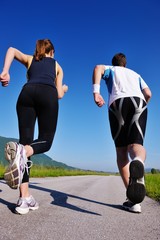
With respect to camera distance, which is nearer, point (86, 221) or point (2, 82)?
point (86, 221)

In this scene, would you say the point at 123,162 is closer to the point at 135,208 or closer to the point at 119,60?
the point at 135,208

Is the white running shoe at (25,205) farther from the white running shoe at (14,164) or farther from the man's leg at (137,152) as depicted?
the man's leg at (137,152)

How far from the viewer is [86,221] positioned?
2977mm

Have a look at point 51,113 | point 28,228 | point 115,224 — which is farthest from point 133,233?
point 51,113

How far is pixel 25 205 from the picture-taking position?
332 centimetres

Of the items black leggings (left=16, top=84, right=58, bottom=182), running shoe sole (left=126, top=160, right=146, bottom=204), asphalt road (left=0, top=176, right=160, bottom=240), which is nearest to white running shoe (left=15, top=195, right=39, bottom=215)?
asphalt road (left=0, top=176, right=160, bottom=240)

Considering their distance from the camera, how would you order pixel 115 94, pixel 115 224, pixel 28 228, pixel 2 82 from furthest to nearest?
pixel 115 94 < pixel 2 82 < pixel 115 224 < pixel 28 228

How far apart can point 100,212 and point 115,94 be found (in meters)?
1.46

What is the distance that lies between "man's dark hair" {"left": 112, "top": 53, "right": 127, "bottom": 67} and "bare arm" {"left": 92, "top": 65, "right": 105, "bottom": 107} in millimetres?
323

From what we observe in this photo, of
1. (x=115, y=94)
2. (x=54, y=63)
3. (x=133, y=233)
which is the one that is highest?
(x=54, y=63)

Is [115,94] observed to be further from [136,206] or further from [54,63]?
[136,206]

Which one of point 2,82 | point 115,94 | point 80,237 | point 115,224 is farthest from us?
point 115,94

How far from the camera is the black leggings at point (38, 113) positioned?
3.50m

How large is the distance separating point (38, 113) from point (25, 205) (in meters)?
1.06
